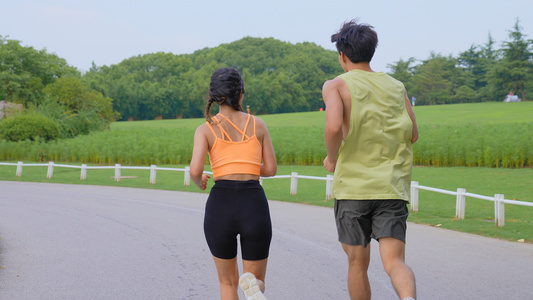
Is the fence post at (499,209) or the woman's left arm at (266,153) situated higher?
the woman's left arm at (266,153)

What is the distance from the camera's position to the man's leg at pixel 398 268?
356 cm

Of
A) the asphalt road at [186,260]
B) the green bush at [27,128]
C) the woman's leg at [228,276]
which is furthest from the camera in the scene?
the green bush at [27,128]

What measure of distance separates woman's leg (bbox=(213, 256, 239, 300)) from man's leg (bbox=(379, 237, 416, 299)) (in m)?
1.00

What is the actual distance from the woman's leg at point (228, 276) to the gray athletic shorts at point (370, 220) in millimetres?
756

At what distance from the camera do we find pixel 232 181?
3922 mm

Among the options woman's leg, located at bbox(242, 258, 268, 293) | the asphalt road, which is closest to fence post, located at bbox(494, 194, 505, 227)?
the asphalt road

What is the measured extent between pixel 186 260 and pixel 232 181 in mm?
4360

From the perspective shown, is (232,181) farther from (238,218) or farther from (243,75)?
(243,75)

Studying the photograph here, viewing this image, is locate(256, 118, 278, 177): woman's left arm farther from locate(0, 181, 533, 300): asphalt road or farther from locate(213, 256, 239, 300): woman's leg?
locate(0, 181, 533, 300): asphalt road

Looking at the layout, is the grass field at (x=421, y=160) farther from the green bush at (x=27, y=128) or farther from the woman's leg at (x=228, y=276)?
the woman's leg at (x=228, y=276)

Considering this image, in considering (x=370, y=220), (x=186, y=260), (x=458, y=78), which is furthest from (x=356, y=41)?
(x=458, y=78)

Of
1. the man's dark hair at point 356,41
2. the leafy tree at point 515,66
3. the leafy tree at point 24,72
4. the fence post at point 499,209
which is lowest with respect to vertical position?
the fence post at point 499,209

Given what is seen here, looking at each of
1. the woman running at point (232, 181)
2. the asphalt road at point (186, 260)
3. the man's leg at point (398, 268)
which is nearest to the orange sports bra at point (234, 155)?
the woman running at point (232, 181)

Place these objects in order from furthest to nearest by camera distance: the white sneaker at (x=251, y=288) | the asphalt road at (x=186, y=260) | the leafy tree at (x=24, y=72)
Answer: the leafy tree at (x=24, y=72) < the asphalt road at (x=186, y=260) < the white sneaker at (x=251, y=288)
